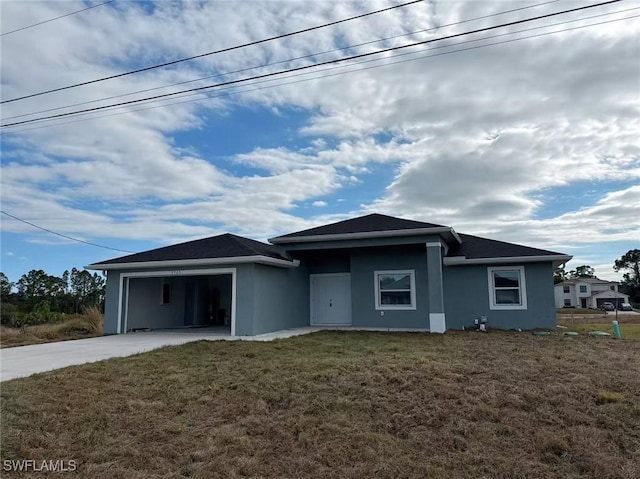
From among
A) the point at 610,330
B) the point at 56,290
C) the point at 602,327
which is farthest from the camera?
the point at 56,290

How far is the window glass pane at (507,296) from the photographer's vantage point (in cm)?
1470

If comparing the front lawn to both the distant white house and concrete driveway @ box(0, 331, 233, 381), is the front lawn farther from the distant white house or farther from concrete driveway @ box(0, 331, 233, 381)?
the distant white house

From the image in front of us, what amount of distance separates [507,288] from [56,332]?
1556cm

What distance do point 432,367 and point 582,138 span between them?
9991 millimetres

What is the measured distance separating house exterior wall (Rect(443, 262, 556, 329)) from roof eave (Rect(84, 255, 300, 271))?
18.3 feet

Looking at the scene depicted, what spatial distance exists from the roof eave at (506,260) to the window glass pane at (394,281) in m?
1.61

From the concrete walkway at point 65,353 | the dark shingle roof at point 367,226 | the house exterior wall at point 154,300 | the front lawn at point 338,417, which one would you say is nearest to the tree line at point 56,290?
the house exterior wall at point 154,300

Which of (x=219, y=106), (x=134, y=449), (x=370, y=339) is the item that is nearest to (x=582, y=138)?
(x=370, y=339)

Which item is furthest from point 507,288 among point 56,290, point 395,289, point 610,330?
point 56,290

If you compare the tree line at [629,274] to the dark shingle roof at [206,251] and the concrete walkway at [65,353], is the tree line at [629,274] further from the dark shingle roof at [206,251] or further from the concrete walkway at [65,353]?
the concrete walkway at [65,353]

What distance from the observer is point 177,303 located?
59.3 ft

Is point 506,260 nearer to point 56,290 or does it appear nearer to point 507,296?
point 507,296

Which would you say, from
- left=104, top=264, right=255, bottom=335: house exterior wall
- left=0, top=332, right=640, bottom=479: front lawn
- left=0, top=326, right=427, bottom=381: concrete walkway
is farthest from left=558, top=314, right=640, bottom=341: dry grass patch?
left=0, top=326, right=427, bottom=381: concrete walkway

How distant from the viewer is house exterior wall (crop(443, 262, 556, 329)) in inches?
564
